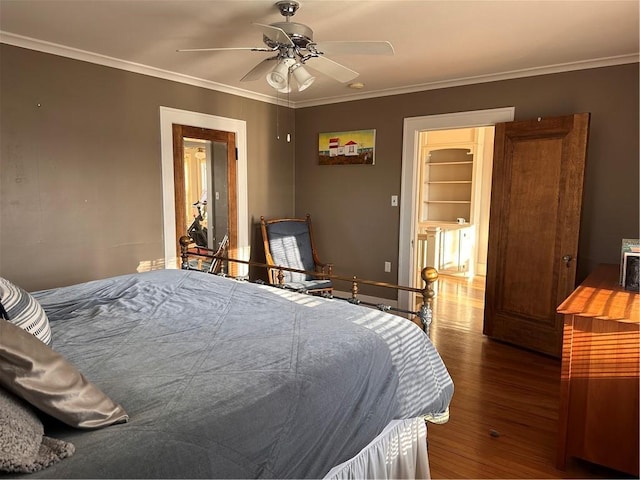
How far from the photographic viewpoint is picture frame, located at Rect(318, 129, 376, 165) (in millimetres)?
4719

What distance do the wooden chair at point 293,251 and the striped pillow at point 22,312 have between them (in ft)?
9.04

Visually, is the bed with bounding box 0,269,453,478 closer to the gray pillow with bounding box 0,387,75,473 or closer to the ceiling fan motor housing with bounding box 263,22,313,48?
the gray pillow with bounding box 0,387,75,473

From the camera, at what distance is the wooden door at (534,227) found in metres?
3.30

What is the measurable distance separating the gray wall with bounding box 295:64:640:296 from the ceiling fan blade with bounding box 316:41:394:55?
203 centimetres

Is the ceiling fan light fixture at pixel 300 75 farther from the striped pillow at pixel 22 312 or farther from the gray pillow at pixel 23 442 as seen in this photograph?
the gray pillow at pixel 23 442

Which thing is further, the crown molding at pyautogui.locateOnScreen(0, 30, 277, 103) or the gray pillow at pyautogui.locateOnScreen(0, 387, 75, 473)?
the crown molding at pyautogui.locateOnScreen(0, 30, 277, 103)

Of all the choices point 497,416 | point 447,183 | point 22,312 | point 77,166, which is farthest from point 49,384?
point 447,183

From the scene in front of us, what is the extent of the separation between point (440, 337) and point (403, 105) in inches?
92.7

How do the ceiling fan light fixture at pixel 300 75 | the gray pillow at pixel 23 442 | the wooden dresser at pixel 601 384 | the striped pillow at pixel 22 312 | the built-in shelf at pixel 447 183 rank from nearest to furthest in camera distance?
the gray pillow at pixel 23 442 → the striped pillow at pixel 22 312 → the wooden dresser at pixel 601 384 → the ceiling fan light fixture at pixel 300 75 → the built-in shelf at pixel 447 183

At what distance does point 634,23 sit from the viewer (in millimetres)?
2619

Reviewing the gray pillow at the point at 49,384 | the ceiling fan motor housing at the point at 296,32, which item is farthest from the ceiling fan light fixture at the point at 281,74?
the gray pillow at the point at 49,384

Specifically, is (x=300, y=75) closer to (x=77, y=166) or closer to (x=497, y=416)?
(x=77, y=166)

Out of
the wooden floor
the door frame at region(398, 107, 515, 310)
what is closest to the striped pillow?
the wooden floor

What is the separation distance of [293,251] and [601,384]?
3.29 m
